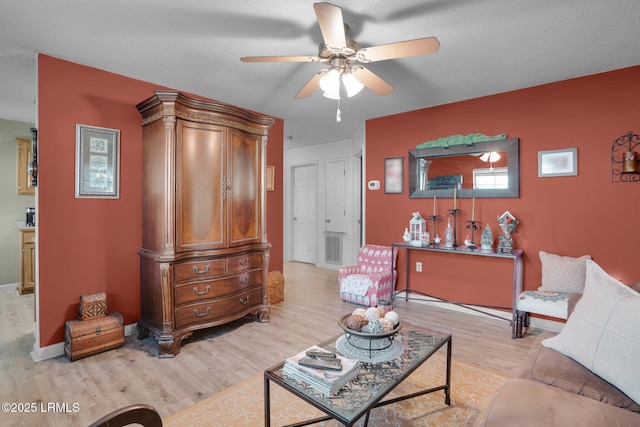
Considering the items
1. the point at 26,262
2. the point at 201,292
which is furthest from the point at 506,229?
the point at 26,262

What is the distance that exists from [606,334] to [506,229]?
2087 millimetres

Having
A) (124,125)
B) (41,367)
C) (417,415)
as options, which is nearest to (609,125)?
(417,415)

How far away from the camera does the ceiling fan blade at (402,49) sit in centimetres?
177

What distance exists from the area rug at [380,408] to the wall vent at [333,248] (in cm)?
400

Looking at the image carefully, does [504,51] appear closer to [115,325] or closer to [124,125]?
[124,125]

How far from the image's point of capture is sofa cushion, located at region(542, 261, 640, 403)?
4.35ft

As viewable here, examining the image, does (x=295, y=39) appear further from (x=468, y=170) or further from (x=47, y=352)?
(x=47, y=352)

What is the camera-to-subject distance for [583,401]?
131 centimetres

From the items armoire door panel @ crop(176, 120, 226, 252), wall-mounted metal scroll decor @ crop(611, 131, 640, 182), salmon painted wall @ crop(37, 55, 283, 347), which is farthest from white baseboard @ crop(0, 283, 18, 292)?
wall-mounted metal scroll decor @ crop(611, 131, 640, 182)

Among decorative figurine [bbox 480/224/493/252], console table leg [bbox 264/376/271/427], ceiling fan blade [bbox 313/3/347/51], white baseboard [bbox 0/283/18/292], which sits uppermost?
ceiling fan blade [bbox 313/3/347/51]

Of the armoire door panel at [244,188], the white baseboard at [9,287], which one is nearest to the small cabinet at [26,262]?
the white baseboard at [9,287]

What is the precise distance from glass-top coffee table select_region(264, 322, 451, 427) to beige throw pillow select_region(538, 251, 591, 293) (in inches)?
68.8

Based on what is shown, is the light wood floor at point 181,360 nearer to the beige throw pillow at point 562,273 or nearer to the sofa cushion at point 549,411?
the beige throw pillow at point 562,273

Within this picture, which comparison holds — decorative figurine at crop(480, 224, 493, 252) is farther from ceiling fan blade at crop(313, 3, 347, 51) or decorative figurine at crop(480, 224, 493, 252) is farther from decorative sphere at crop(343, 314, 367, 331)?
ceiling fan blade at crop(313, 3, 347, 51)
